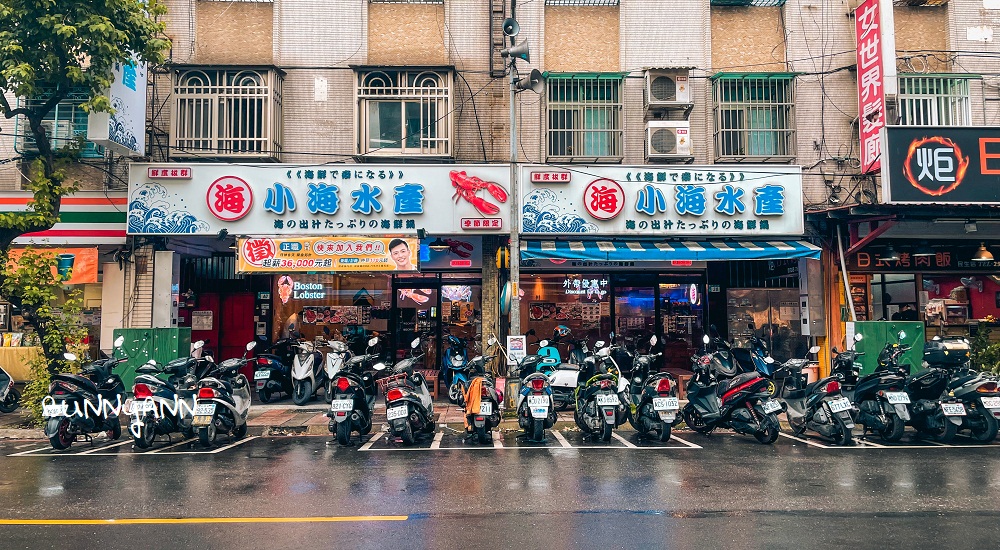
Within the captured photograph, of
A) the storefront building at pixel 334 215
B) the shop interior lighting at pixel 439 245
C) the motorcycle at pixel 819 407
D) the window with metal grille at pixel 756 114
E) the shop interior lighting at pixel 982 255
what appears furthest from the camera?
the shop interior lighting at pixel 439 245

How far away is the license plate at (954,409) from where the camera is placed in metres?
9.21

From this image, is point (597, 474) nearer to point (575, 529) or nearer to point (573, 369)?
point (575, 529)

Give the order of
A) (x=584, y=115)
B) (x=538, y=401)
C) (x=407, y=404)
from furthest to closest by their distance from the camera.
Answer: (x=584, y=115) < (x=538, y=401) < (x=407, y=404)

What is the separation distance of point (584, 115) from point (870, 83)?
19.6 feet

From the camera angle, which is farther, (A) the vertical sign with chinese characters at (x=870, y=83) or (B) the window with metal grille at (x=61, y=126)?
(B) the window with metal grille at (x=61, y=126)

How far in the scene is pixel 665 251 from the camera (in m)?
13.1

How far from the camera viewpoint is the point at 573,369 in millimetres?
11438

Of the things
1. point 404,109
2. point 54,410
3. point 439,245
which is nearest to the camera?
point 54,410

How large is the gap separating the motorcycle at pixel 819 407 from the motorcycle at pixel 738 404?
28 cm

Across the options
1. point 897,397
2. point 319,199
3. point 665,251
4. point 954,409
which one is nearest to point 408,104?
point 319,199

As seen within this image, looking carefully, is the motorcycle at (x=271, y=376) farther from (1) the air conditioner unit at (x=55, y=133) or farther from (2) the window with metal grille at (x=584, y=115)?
(2) the window with metal grille at (x=584, y=115)

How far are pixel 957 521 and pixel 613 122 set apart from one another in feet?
34.7

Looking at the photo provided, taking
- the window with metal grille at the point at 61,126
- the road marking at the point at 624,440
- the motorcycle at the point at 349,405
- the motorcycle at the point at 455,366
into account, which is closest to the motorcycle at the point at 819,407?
the road marking at the point at 624,440

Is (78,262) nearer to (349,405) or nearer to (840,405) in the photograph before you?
(349,405)
